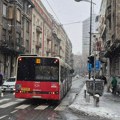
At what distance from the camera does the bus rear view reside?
22.2m

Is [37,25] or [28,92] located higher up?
[37,25]

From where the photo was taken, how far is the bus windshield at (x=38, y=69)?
73.3 ft

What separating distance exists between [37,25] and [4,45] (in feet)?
90.3

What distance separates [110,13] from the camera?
49.9 metres

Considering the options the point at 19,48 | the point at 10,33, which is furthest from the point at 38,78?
the point at 19,48

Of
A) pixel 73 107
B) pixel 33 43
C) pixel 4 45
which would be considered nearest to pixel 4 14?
pixel 4 45

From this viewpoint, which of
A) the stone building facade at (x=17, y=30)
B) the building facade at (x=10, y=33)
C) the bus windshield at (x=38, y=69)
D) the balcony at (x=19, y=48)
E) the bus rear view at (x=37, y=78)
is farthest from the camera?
the balcony at (x=19, y=48)

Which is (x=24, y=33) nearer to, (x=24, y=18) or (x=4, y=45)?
(x=24, y=18)

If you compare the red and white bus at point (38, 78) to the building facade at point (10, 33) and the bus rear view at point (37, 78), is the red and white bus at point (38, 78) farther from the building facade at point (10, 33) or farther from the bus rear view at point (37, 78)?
the building facade at point (10, 33)

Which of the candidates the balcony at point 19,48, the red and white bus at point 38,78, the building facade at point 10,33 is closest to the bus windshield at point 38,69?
the red and white bus at point 38,78

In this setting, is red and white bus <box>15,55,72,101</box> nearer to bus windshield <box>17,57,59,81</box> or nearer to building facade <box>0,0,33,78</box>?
bus windshield <box>17,57,59,81</box>

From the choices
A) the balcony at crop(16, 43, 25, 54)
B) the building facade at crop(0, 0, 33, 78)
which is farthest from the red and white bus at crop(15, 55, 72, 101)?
the balcony at crop(16, 43, 25, 54)

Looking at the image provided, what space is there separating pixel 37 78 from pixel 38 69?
53 centimetres

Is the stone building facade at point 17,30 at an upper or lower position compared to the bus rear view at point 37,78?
upper
